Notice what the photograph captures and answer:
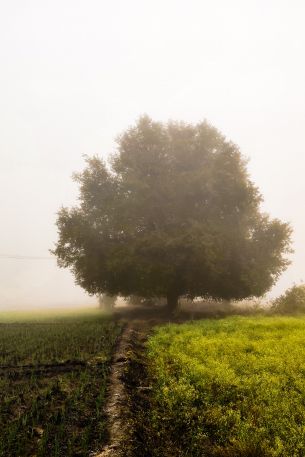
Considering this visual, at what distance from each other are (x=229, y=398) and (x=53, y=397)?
4799mm

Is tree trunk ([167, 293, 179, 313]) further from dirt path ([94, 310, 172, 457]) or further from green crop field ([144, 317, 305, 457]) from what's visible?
green crop field ([144, 317, 305, 457])

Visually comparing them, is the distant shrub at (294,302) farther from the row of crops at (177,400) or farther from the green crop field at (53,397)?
the green crop field at (53,397)

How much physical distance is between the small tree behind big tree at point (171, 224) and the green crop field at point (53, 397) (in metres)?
12.0

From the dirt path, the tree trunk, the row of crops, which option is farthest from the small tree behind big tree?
the row of crops

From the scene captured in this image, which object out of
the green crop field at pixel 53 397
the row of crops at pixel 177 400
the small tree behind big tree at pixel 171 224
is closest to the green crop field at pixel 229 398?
the row of crops at pixel 177 400

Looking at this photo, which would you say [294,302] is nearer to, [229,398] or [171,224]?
[171,224]

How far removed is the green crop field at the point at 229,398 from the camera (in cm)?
761

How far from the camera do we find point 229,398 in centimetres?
987

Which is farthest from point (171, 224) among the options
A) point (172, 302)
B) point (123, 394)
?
point (123, 394)

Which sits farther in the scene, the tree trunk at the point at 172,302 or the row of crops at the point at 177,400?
the tree trunk at the point at 172,302

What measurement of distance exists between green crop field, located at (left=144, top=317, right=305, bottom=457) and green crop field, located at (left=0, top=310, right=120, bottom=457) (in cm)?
151

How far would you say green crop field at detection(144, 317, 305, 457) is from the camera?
761 cm

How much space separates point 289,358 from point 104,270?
822 inches

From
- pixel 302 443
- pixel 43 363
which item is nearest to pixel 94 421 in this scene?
pixel 302 443
